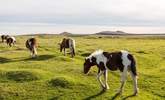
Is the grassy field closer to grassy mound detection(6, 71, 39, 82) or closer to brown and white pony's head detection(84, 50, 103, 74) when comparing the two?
grassy mound detection(6, 71, 39, 82)

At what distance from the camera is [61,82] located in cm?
2916

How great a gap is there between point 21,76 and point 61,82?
13.5 ft

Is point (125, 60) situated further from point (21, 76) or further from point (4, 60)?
point (4, 60)

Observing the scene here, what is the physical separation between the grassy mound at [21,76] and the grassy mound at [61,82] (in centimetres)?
210

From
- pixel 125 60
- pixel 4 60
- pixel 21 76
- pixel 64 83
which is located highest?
pixel 125 60

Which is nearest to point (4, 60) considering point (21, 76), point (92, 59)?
point (21, 76)

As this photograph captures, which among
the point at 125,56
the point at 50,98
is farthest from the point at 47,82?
the point at 125,56

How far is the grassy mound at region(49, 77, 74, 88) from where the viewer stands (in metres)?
28.8

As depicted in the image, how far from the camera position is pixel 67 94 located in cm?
2738

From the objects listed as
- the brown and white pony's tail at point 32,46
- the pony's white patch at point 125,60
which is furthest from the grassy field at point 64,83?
the brown and white pony's tail at point 32,46

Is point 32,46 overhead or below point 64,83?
overhead

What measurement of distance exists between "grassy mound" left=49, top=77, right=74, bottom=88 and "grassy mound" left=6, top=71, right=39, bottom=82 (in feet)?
6.90

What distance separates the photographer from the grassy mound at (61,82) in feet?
94.6

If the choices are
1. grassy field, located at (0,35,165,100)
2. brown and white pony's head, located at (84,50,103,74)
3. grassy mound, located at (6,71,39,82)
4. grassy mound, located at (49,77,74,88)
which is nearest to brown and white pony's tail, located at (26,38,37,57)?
grassy field, located at (0,35,165,100)
